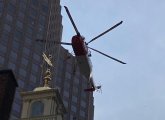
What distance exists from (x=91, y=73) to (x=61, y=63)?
97602 mm

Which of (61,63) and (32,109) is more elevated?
(61,63)

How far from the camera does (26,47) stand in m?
149

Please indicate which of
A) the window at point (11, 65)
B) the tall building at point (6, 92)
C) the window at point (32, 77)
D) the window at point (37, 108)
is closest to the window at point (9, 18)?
the window at point (11, 65)

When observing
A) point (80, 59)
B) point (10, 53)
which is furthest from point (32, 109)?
point (10, 53)

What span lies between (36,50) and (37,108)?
104 metres

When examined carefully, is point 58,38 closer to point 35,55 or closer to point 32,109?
point 35,55

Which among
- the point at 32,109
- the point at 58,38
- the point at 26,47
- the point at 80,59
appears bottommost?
the point at 32,109

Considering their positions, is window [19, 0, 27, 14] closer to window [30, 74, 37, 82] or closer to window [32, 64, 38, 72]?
window [32, 64, 38, 72]

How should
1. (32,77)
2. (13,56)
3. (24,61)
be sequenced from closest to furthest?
(13,56) < (32,77) < (24,61)

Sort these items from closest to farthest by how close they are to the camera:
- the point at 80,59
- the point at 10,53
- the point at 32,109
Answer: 1. the point at 32,109
2. the point at 80,59
3. the point at 10,53

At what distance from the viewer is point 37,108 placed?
48.4m

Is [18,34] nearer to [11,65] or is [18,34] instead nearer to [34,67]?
[34,67]

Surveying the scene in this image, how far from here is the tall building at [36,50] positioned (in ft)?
461

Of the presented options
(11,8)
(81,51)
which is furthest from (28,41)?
(81,51)
